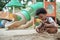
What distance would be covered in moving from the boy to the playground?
0.08 m

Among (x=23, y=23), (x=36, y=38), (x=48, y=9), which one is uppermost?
(x=48, y=9)

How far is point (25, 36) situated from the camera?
122 inches

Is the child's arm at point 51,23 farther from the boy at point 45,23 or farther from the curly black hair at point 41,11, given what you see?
the curly black hair at point 41,11

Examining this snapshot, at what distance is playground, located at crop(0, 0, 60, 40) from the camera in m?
3.13

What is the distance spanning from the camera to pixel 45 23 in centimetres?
315

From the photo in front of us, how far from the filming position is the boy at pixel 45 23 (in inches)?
123

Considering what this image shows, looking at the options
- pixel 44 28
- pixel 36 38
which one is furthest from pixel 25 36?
pixel 44 28

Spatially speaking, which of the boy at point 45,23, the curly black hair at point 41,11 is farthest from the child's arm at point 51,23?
the curly black hair at point 41,11

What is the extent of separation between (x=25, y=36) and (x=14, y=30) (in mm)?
269

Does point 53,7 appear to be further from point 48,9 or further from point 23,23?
point 23,23

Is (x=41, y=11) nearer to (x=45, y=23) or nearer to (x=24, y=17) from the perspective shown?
(x=45, y=23)

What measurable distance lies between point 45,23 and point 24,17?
0.47 m

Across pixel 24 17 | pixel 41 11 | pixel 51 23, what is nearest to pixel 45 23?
pixel 51 23

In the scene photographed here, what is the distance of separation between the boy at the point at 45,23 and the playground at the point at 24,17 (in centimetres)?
8
